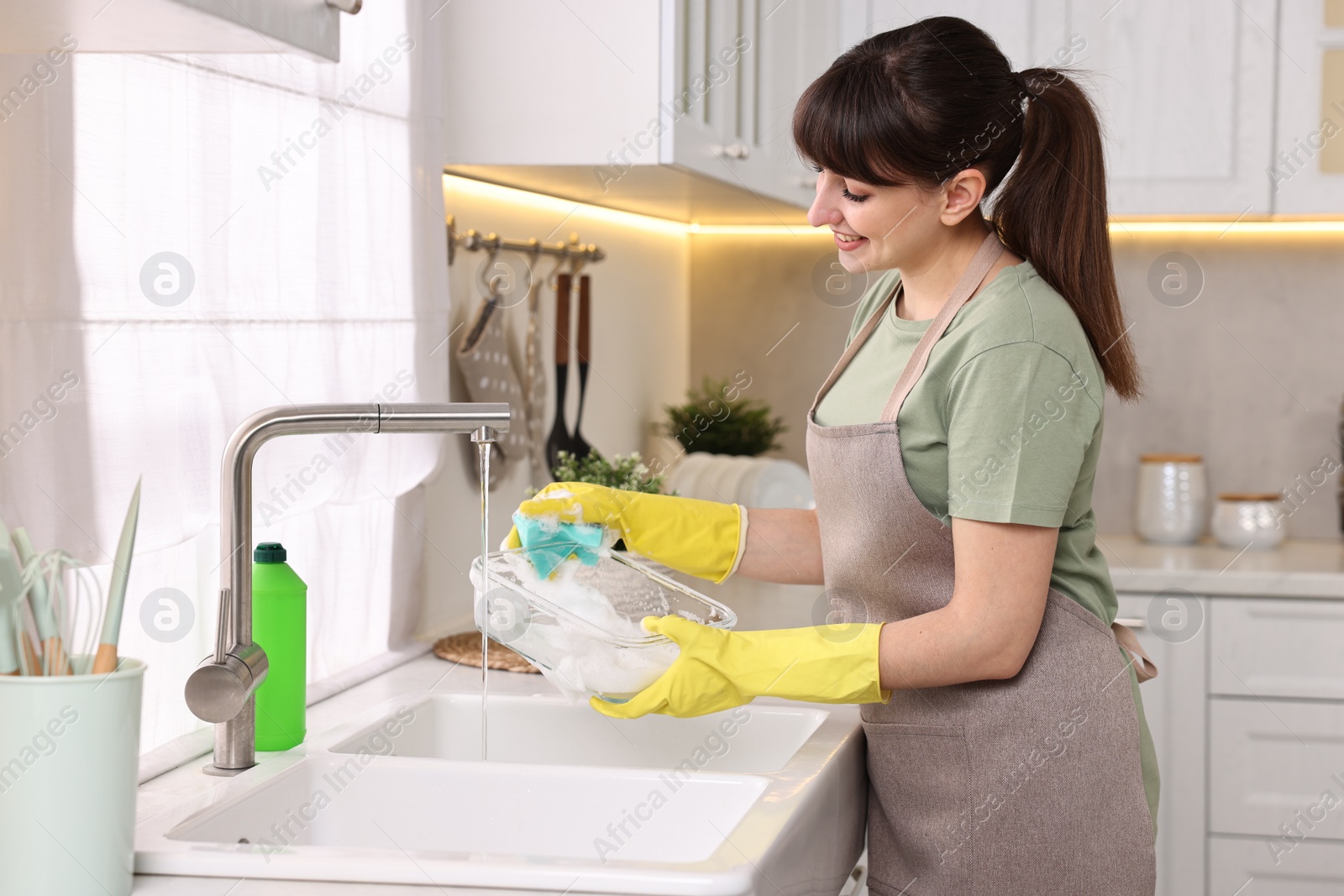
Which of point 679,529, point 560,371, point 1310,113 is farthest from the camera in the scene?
point 1310,113

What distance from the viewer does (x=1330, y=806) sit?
2232 mm

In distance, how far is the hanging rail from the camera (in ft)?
5.82

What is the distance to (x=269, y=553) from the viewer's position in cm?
114

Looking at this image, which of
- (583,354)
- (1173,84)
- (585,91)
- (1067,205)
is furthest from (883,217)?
(1173,84)

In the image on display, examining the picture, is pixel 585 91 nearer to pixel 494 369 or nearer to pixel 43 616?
pixel 494 369

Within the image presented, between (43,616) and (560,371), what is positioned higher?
(560,371)

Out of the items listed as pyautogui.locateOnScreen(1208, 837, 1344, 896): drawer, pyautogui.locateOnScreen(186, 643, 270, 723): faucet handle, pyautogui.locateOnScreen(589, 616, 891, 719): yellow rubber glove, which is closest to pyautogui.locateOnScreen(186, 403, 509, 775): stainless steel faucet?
pyautogui.locateOnScreen(186, 643, 270, 723): faucet handle

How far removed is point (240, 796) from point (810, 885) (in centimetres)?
44

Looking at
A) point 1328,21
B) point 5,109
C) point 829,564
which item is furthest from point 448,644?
point 1328,21

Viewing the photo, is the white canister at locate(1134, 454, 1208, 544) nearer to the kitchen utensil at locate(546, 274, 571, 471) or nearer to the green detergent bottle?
the kitchen utensil at locate(546, 274, 571, 471)

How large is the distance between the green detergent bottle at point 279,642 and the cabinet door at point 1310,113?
2037 mm

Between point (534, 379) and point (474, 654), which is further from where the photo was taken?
point (534, 379)

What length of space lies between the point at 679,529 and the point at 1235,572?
4.49ft

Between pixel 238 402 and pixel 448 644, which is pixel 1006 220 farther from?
pixel 448 644
